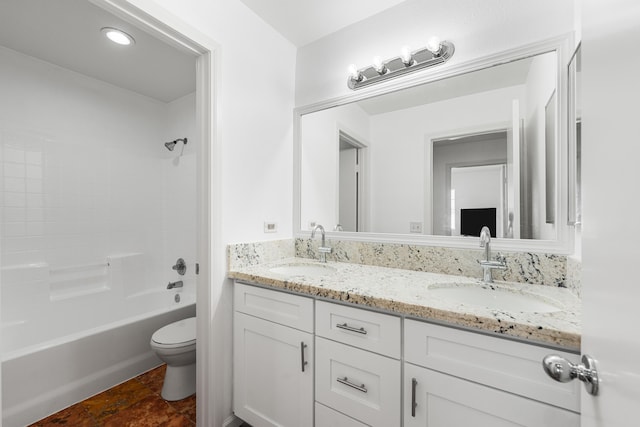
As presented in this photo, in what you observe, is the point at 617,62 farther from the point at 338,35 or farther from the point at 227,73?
the point at 338,35

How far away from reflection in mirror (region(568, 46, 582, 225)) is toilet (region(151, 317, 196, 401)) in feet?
6.86

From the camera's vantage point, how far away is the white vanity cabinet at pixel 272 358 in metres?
1.21

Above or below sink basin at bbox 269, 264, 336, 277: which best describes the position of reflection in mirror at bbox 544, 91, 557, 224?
above

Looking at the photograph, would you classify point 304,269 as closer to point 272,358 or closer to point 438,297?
point 272,358

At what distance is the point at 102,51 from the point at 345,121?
1.79m

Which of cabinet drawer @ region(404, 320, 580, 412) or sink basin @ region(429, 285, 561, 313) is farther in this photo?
sink basin @ region(429, 285, 561, 313)

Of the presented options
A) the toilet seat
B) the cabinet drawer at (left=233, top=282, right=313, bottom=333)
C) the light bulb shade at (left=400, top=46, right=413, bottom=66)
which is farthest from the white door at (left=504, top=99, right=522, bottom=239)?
the toilet seat

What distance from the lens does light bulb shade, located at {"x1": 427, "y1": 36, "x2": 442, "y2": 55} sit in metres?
1.40

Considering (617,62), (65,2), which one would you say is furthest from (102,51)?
(617,62)

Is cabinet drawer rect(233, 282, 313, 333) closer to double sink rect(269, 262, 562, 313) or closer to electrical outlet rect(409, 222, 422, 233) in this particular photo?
double sink rect(269, 262, 562, 313)

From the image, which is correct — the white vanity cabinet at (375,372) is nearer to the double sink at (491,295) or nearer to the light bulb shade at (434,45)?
the double sink at (491,295)

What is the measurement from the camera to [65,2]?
143 centimetres

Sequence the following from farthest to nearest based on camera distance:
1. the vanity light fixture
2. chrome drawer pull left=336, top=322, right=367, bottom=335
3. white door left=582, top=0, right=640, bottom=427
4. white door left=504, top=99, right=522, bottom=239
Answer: the vanity light fixture
white door left=504, top=99, right=522, bottom=239
chrome drawer pull left=336, top=322, right=367, bottom=335
white door left=582, top=0, right=640, bottom=427

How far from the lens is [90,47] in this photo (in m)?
1.86
